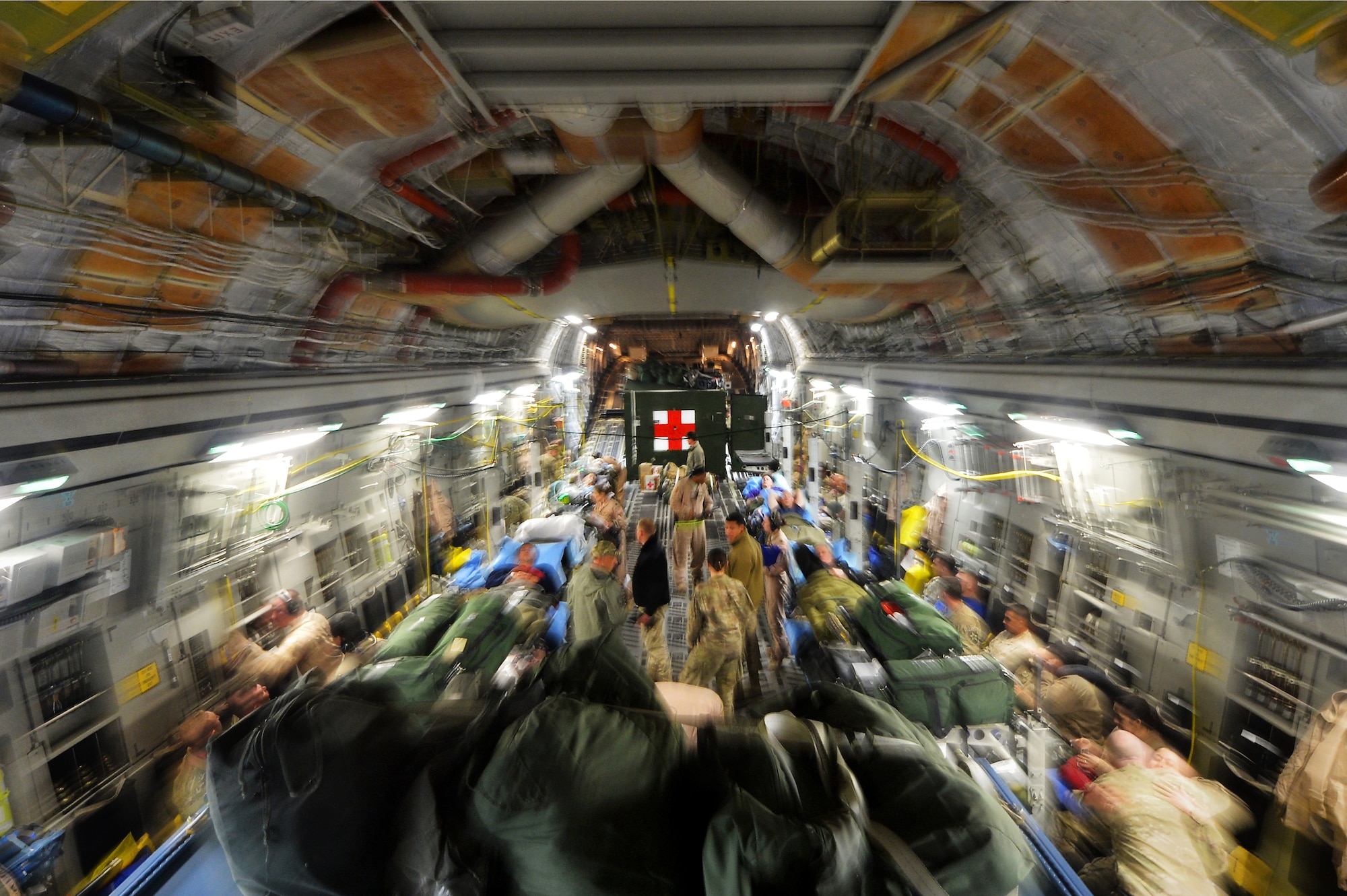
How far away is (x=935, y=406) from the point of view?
4.55 meters

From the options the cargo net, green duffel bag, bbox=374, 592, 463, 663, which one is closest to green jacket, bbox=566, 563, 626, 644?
green duffel bag, bbox=374, 592, 463, 663

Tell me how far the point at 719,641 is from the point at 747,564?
101 centimetres

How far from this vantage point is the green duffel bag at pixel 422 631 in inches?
116

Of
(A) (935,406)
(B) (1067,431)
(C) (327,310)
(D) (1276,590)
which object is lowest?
(D) (1276,590)

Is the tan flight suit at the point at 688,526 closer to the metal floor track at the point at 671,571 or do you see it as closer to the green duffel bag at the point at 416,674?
the metal floor track at the point at 671,571

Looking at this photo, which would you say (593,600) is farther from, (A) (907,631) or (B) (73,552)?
(B) (73,552)

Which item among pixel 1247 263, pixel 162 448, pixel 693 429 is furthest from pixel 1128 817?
pixel 162 448

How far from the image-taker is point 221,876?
149 centimetres

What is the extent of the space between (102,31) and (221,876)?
2.84 m

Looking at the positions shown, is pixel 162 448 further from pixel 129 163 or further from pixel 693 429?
pixel 693 429

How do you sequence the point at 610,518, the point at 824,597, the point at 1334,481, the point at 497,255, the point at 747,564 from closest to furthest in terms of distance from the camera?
the point at 1334,481, the point at 497,255, the point at 824,597, the point at 747,564, the point at 610,518

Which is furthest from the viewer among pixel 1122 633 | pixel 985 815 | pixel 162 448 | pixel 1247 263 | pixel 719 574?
pixel 719 574

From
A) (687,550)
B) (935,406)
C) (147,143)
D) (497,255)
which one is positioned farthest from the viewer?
(687,550)

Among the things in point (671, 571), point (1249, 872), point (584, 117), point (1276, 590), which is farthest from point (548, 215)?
point (1249, 872)
